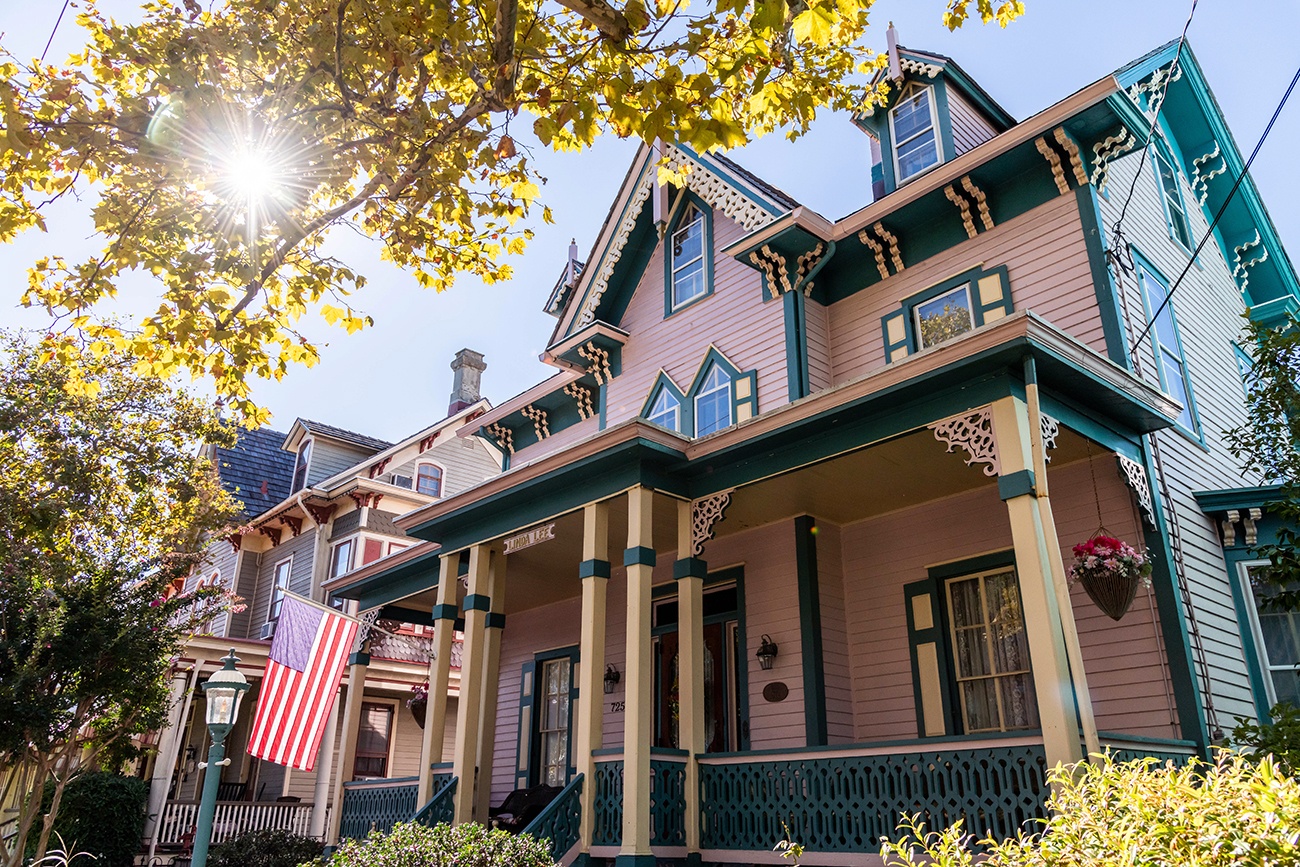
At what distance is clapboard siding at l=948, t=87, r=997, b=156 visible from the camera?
12.5 m

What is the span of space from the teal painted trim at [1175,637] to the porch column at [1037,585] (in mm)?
1969

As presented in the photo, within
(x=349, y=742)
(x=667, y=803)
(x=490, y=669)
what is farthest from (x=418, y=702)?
(x=667, y=803)

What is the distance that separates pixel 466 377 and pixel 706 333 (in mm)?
16732

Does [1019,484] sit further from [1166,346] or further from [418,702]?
[418,702]

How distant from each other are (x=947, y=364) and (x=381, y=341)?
5287mm

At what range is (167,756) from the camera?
17.3m

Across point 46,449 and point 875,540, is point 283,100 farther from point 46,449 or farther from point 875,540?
point 46,449

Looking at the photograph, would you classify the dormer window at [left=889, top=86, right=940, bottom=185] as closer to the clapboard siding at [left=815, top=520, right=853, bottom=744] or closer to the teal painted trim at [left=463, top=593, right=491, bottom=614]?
the clapboard siding at [left=815, top=520, right=853, bottom=744]

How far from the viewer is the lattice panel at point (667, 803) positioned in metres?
Result: 8.91

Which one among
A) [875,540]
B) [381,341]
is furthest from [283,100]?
[875,540]

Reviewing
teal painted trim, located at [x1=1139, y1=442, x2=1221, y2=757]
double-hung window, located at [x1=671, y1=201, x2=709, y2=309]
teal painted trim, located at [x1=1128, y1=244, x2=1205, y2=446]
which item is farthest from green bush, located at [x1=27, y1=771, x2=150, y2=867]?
teal painted trim, located at [x1=1128, y1=244, x2=1205, y2=446]

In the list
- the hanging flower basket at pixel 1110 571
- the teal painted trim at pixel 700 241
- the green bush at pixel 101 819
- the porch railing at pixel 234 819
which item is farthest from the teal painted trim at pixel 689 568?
the green bush at pixel 101 819

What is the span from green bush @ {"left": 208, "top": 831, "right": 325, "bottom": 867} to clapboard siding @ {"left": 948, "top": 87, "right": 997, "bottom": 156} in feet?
41.9

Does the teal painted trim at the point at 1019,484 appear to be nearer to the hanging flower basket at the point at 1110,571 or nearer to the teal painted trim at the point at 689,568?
the hanging flower basket at the point at 1110,571
